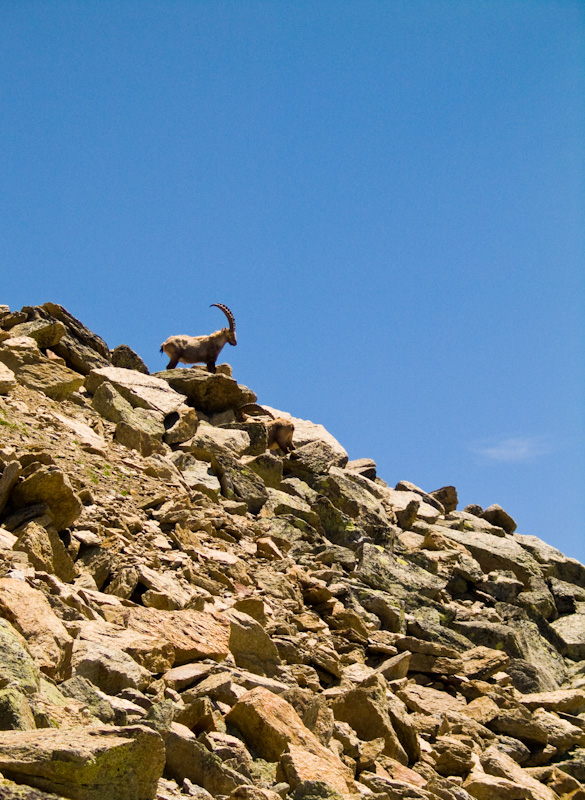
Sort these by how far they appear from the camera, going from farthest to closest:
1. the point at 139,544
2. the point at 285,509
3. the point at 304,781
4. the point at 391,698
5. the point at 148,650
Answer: the point at 285,509 → the point at 139,544 → the point at 391,698 → the point at 148,650 → the point at 304,781

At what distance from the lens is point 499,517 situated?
1117 inches

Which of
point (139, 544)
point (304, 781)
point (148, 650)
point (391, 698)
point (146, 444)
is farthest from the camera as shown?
point (146, 444)

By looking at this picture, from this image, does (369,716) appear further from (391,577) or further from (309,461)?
(309,461)

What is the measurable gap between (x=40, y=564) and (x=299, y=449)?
1308 cm

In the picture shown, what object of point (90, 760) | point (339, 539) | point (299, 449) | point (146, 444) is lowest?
point (90, 760)

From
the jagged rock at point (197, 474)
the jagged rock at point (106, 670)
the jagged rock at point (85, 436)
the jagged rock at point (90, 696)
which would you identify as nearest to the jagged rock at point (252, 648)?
the jagged rock at point (106, 670)

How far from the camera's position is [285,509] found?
1758 cm

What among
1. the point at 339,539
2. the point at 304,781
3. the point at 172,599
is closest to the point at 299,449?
the point at 339,539

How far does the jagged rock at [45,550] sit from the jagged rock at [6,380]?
Result: 6036mm

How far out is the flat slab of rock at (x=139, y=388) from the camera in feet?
61.1

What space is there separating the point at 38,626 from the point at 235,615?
11.0ft

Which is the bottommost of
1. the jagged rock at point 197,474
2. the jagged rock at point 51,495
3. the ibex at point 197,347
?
the jagged rock at point 51,495

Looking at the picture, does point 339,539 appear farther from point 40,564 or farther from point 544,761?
point 40,564

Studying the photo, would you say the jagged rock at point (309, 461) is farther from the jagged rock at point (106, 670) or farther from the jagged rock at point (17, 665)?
the jagged rock at point (17, 665)
